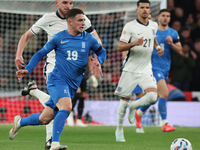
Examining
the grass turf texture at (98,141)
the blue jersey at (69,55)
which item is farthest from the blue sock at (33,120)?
the blue jersey at (69,55)

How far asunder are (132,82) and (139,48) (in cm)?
61

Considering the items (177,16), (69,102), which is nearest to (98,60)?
(69,102)

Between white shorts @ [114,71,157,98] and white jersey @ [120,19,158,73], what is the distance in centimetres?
9

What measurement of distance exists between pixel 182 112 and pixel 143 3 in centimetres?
426

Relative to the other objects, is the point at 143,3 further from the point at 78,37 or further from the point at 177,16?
the point at 177,16

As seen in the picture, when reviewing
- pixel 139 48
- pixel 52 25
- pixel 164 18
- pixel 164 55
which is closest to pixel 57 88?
pixel 52 25

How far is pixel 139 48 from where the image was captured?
654 cm

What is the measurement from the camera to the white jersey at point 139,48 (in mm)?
6523

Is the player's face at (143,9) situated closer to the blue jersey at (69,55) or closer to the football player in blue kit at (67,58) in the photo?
the football player in blue kit at (67,58)

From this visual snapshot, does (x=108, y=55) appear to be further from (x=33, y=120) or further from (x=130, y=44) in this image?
(x=33, y=120)

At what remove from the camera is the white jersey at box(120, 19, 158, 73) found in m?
6.52

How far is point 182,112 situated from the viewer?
994 centimetres

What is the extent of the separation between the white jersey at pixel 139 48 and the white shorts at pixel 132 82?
0.29 ft

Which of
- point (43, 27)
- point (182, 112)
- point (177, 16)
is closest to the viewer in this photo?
point (43, 27)
